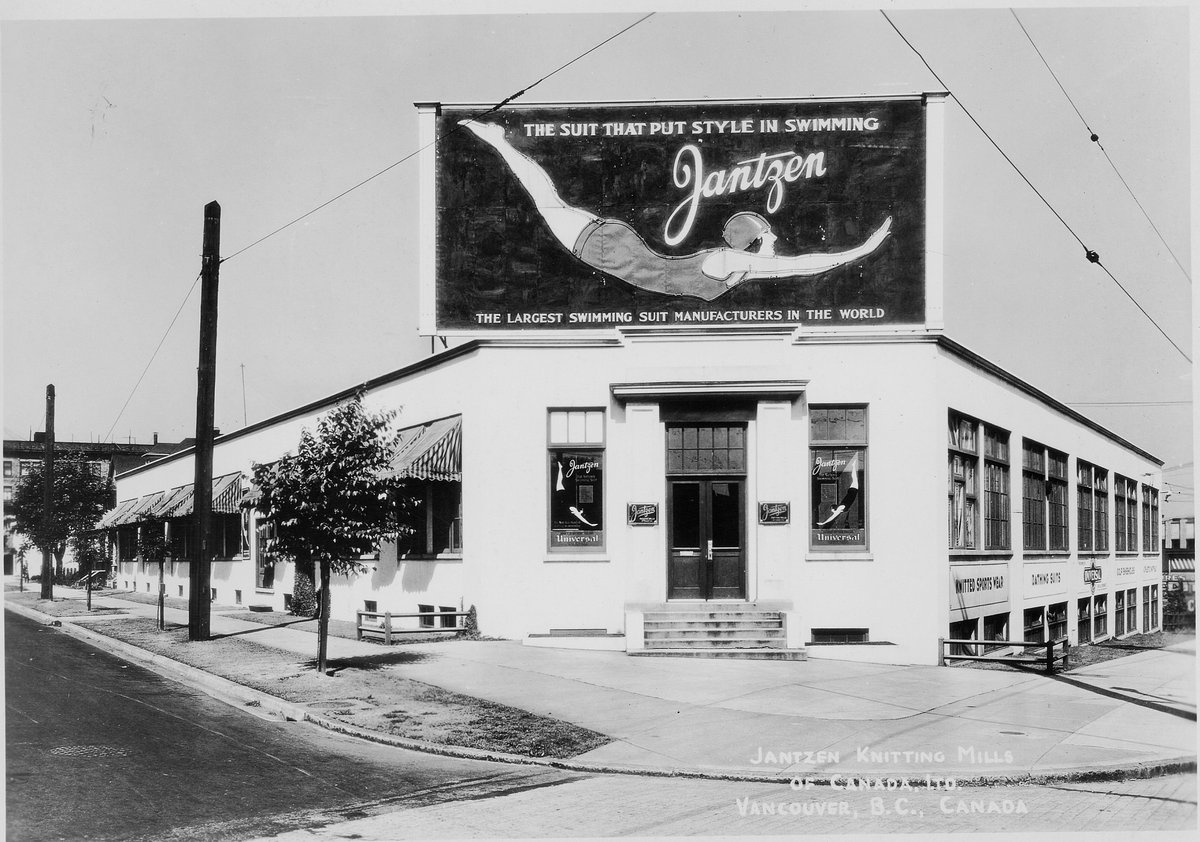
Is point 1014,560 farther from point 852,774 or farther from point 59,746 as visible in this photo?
point 59,746

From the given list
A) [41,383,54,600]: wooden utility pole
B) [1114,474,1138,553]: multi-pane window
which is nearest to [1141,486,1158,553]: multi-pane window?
[1114,474,1138,553]: multi-pane window

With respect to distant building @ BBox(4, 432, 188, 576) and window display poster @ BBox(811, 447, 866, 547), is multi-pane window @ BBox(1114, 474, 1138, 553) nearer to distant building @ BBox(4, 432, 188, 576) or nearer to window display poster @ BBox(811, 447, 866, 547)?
window display poster @ BBox(811, 447, 866, 547)

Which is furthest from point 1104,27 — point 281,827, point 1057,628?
point 1057,628

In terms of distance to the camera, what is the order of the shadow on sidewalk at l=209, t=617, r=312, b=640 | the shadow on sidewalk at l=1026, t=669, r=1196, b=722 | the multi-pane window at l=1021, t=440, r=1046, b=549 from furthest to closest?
the multi-pane window at l=1021, t=440, r=1046, b=549 < the shadow on sidewalk at l=209, t=617, r=312, b=640 < the shadow on sidewalk at l=1026, t=669, r=1196, b=722

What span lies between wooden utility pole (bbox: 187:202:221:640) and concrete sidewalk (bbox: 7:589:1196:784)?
399 cm

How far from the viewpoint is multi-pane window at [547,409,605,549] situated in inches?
718

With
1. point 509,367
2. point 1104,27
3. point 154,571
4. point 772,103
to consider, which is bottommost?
point 154,571

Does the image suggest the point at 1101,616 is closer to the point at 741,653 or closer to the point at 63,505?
the point at 741,653

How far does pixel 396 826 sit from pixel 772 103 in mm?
14266

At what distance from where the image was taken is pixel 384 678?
560 inches

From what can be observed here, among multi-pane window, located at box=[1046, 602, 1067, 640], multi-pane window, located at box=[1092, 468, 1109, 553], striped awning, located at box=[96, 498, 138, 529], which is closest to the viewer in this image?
multi-pane window, located at box=[1046, 602, 1067, 640]

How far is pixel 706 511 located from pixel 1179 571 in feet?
119

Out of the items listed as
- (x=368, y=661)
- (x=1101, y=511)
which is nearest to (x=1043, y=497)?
(x=1101, y=511)

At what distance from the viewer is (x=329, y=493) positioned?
47.8 feet
